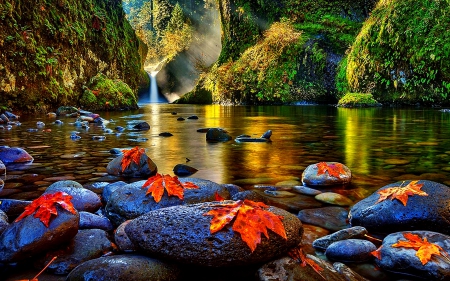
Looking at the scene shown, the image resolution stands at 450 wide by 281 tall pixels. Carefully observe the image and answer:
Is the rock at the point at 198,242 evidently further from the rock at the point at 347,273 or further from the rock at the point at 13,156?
the rock at the point at 13,156

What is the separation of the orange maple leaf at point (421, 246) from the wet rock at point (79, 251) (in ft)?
5.87

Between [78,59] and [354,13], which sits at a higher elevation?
[354,13]

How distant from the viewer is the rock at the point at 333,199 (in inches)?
135

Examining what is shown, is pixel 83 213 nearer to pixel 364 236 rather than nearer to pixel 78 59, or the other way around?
pixel 364 236

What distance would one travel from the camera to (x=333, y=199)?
137 inches

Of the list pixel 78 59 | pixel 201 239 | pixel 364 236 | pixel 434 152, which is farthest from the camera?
pixel 78 59

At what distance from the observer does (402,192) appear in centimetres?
288

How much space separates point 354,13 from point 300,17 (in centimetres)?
392

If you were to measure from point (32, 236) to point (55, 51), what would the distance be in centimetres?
1690

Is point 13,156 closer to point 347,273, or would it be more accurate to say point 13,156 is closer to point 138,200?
point 138,200

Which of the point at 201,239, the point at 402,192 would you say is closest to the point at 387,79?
the point at 402,192

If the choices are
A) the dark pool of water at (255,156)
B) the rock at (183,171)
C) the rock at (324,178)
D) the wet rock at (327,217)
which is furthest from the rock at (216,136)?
the wet rock at (327,217)

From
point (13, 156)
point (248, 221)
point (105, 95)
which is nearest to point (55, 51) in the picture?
point (105, 95)

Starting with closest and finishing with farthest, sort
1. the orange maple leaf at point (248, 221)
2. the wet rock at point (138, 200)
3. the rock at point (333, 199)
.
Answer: the orange maple leaf at point (248, 221) → the wet rock at point (138, 200) → the rock at point (333, 199)
